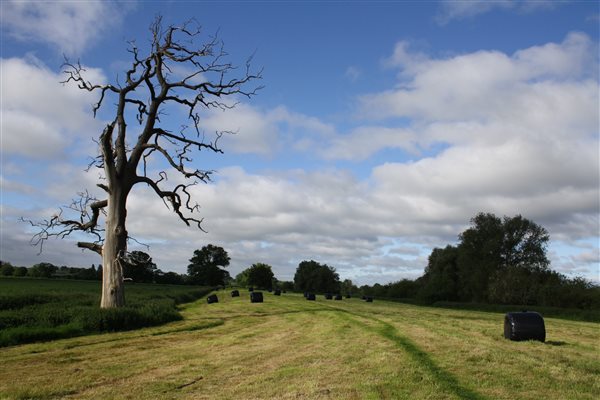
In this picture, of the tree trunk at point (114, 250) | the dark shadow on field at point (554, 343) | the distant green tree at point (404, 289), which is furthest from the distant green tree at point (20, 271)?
the dark shadow on field at point (554, 343)

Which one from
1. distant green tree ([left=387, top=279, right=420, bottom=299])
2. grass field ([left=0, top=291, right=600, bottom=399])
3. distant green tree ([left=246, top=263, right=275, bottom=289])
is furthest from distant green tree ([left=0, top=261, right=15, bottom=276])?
grass field ([left=0, top=291, right=600, bottom=399])

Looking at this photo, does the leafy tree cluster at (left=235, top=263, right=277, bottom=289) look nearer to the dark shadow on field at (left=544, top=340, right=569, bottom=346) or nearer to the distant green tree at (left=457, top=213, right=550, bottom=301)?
the distant green tree at (left=457, top=213, right=550, bottom=301)

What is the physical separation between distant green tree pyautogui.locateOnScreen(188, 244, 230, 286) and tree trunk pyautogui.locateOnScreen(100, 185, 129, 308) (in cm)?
10413

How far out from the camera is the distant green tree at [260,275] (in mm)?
135750

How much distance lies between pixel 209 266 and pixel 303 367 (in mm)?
119339

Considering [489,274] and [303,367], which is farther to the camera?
[489,274]

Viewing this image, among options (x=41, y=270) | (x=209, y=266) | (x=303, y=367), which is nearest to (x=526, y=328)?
(x=303, y=367)

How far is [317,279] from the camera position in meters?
130

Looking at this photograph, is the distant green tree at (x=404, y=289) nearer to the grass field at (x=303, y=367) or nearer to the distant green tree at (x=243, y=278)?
the distant green tree at (x=243, y=278)

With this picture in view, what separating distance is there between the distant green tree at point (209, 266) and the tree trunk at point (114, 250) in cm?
10413

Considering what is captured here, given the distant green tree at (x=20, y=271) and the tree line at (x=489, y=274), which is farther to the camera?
the distant green tree at (x=20, y=271)

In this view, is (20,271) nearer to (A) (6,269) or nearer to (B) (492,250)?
(A) (6,269)

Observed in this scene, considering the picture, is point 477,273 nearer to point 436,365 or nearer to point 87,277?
point 436,365

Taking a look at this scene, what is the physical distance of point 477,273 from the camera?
7531 cm
